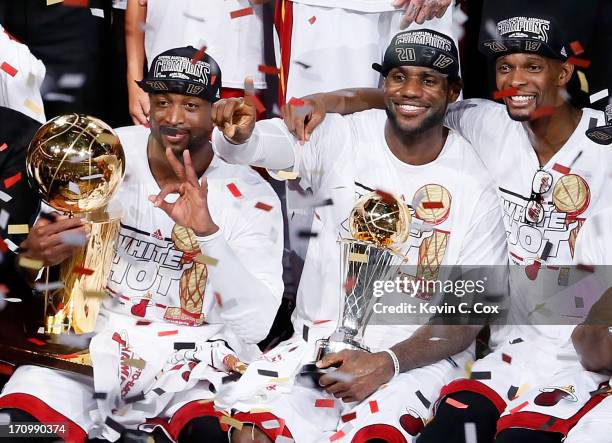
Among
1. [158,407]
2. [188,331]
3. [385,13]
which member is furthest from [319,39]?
[158,407]

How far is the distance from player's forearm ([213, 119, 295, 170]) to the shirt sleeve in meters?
0.15

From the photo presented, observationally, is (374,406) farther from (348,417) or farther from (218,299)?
(218,299)

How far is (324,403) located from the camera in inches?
139

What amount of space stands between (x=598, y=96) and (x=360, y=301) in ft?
3.46

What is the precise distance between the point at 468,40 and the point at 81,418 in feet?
5.71

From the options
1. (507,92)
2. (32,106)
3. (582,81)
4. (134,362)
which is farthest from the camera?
(32,106)

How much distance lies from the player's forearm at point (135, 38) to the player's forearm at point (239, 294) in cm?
79

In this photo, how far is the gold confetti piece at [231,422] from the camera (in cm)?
341

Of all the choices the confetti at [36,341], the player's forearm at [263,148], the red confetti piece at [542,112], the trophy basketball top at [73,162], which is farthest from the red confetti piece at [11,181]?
the red confetti piece at [542,112]

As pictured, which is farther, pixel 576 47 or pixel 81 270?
pixel 576 47

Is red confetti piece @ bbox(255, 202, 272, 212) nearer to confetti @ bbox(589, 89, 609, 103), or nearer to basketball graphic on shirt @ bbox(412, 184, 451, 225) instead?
basketball graphic on shirt @ bbox(412, 184, 451, 225)

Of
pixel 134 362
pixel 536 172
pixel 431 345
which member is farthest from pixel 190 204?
pixel 536 172

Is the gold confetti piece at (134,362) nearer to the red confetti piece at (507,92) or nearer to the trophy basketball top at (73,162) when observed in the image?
the trophy basketball top at (73,162)

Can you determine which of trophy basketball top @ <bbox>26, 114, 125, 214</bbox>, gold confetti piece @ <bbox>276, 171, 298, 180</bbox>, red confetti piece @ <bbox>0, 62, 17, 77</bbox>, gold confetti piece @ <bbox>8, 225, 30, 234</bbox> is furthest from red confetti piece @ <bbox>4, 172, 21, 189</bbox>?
gold confetti piece @ <bbox>276, 171, 298, 180</bbox>
